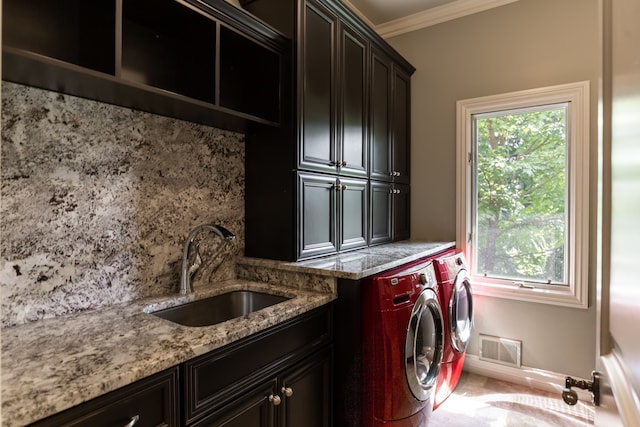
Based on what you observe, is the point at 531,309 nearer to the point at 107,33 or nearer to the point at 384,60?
the point at 384,60

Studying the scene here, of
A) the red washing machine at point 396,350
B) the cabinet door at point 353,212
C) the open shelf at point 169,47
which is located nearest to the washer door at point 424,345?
the red washing machine at point 396,350

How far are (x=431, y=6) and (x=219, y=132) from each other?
214 centimetres

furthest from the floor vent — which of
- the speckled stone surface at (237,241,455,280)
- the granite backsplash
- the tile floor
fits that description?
the granite backsplash

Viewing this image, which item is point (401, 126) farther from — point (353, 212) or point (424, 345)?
point (424, 345)

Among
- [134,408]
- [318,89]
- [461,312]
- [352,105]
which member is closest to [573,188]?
[461,312]

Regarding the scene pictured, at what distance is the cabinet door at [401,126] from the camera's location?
9.42 ft

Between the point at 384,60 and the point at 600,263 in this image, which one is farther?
the point at 384,60

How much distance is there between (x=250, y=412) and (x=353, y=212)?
1.36 metres

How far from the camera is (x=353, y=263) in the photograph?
1.87 metres

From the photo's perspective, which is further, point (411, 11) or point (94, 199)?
point (411, 11)

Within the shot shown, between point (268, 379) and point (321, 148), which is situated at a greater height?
point (321, 148)

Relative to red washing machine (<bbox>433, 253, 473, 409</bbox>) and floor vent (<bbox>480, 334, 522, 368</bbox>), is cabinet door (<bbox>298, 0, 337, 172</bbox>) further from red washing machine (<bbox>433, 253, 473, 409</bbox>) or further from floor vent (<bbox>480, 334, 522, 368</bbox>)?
floor vent (<bbox>480, 334, 522, 368</bbox>)

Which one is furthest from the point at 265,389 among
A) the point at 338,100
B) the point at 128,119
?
the point at 338,100

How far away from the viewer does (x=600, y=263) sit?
0.73 metres
